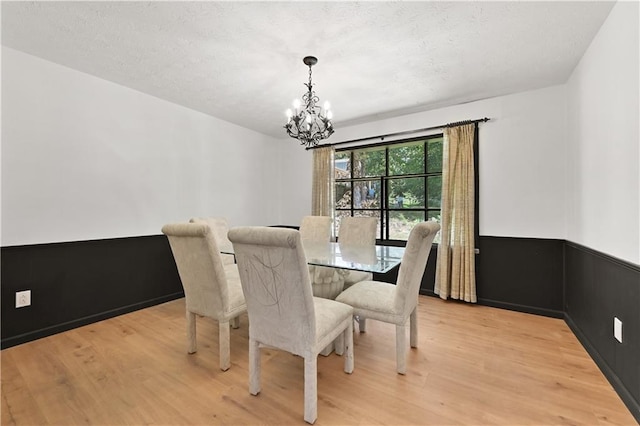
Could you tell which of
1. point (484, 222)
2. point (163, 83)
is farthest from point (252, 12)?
point (484, 222)

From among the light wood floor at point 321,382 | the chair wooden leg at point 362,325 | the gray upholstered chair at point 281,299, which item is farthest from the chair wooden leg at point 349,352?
the chair wooden leg at point 362,325

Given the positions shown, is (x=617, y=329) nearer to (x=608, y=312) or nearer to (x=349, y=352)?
(x=608, y=312)

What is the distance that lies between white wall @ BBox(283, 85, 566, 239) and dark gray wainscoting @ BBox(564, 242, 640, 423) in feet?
1.56

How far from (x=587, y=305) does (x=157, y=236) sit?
165 inches

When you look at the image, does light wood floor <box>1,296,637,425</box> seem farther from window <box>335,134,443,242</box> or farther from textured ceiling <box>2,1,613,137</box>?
textured ceiling <box>2,1,613,137</box>

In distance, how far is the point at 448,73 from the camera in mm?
2609

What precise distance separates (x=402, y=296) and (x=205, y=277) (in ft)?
4.40

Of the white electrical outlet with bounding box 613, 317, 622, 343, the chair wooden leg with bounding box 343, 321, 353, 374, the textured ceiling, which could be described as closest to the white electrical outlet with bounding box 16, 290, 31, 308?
the textured ceiling

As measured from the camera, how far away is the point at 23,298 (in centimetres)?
233

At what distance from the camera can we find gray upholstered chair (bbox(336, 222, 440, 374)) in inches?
71.7

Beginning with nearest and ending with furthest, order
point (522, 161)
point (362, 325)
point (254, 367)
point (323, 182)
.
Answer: point (254, 367)
point (362, 325)
point (522, 161)
point (323, 182)

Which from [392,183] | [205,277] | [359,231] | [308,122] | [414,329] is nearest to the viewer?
[205,277]

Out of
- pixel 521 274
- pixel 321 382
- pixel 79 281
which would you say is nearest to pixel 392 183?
pixel 521 274

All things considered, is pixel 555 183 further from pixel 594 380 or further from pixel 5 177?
pixel 5 177
